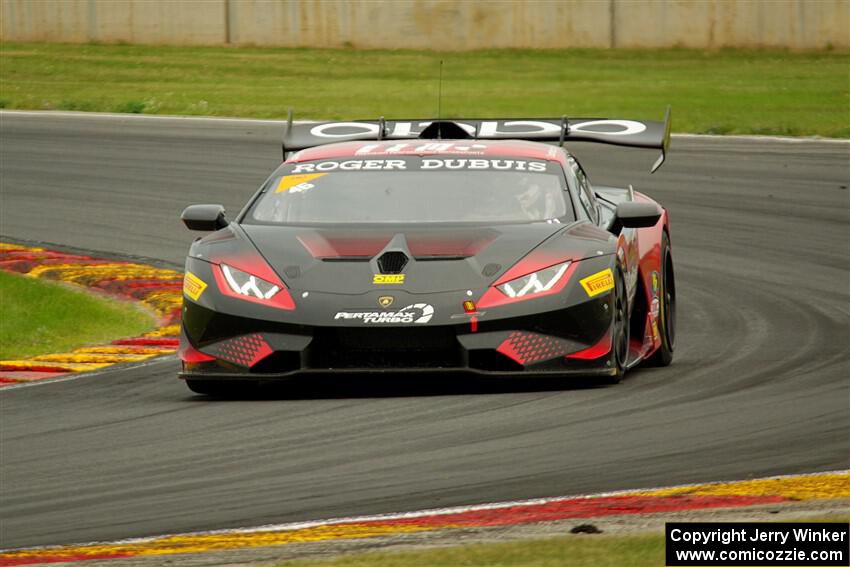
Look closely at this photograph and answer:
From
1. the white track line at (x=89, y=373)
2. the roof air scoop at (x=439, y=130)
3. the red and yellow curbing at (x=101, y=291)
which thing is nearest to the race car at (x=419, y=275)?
the roof air scoop at (x=439, y=130)

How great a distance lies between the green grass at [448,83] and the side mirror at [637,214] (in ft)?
44.9

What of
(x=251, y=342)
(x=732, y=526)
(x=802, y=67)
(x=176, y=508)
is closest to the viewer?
(x=732, y=526)

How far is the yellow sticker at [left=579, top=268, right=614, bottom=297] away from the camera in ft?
25.8

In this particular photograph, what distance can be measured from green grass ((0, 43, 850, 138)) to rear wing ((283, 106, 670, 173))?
12.2 m

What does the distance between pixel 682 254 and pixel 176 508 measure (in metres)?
8.91

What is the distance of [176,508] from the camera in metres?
5.98

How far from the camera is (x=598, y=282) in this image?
7.92 m

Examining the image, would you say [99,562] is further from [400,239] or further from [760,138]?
[760,138]

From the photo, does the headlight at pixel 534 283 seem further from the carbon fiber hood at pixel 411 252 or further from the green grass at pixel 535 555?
the green grass at pixel 535 555

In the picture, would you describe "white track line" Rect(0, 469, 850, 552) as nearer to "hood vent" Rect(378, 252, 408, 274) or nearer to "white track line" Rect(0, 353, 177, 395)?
"hood vent" Rect(378, 252, 408, 274)

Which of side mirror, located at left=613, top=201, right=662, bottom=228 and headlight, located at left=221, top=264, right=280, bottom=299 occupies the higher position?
side mirror, located at left=613, top=201, right=662, bottom=228

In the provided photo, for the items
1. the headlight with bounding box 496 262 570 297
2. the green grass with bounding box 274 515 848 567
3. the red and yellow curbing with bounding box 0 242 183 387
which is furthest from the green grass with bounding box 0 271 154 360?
the green grass with bounding box 274 515 848 567

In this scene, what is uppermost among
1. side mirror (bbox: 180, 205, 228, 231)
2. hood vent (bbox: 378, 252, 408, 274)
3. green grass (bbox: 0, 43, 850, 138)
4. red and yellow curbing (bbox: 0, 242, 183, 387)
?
side mirror (bbox: 180, 205, 228, 231)

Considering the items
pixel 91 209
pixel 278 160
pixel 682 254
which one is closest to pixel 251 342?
pixel 682 254
